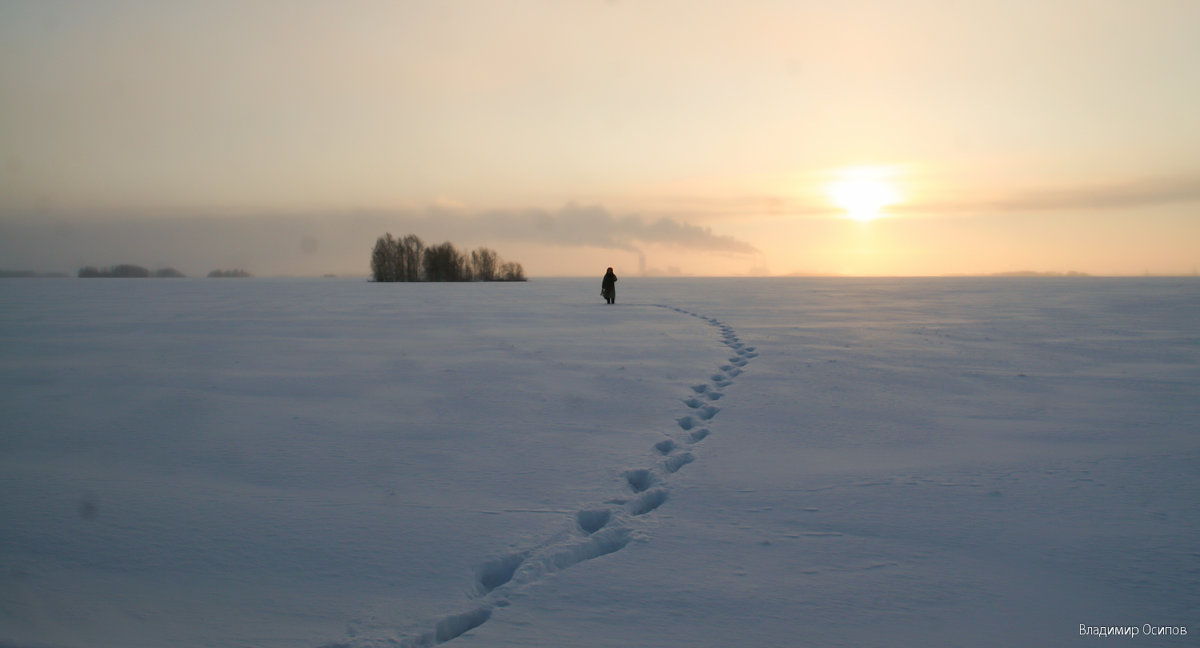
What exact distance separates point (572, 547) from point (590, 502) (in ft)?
1.73

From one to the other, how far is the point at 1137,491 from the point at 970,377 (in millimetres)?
3314

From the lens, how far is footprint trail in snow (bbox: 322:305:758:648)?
92.3 inches

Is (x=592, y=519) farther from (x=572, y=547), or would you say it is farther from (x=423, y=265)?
(x=423, y=265)

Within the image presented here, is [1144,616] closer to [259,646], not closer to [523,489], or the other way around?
[523,489]

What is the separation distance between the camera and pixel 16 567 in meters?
2.74

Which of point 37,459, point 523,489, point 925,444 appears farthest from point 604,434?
point 37,459

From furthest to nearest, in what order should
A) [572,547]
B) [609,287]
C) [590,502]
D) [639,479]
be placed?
[609,287]
[639,479]
[590,502]
[572,547]

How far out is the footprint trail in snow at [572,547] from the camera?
2344 mm

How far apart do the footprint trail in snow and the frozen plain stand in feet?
0.04

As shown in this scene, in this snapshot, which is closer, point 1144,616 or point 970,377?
point 1144,616

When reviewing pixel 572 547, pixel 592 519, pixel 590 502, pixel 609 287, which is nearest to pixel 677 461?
pixel 590 502

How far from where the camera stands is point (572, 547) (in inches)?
116

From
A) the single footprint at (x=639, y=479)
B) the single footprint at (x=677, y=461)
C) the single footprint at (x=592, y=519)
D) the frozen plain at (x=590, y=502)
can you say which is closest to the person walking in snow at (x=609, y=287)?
the frozen plain at (x=590, y=502)

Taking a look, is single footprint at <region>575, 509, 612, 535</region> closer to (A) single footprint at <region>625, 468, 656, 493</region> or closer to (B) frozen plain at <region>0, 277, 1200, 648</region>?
(B) frozen plain at <region>0, 277, 1200, 648</region>
